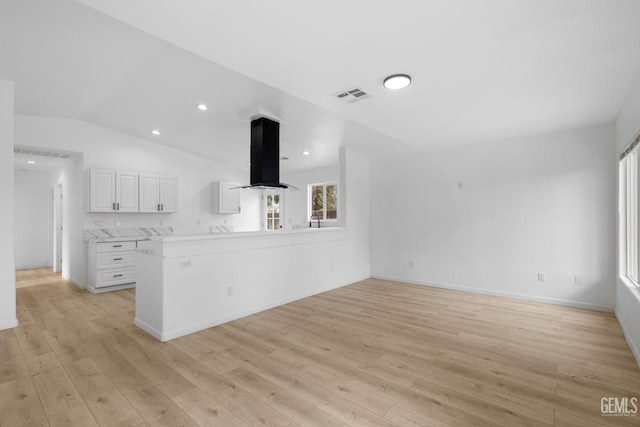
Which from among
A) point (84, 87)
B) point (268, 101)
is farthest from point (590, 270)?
point (84, 87)

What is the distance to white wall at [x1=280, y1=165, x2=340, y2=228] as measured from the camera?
7605 mm

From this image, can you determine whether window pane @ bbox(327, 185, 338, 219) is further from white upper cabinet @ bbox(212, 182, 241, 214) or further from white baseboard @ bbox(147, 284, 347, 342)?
white baseboard @ bbox(147, 284, 347, 342)

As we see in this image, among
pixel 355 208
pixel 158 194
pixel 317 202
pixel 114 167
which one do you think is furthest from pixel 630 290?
pixel 114 167

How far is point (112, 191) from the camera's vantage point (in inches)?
214

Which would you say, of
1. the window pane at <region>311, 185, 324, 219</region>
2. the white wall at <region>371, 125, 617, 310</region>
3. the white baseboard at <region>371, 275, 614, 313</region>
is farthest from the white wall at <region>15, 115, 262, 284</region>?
the white baseboard at <region>371, 275, 614, 313</region>

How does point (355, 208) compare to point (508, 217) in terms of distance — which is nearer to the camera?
point (508, 217)

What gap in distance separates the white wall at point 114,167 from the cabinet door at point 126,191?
0.96 ft

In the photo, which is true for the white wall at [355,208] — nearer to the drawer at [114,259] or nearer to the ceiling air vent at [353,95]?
the ceiling air vent at [353,95]

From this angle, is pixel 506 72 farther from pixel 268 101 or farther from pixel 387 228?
pixel 387 228

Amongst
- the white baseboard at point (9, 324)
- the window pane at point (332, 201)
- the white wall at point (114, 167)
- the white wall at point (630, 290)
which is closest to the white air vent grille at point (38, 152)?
the white wall at point (114, 167)

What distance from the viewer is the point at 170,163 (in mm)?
6496

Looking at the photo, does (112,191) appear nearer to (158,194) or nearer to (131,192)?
(131,192)

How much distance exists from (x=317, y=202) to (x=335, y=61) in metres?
5.58

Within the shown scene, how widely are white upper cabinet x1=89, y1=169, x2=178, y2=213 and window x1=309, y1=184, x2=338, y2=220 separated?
335 cm
